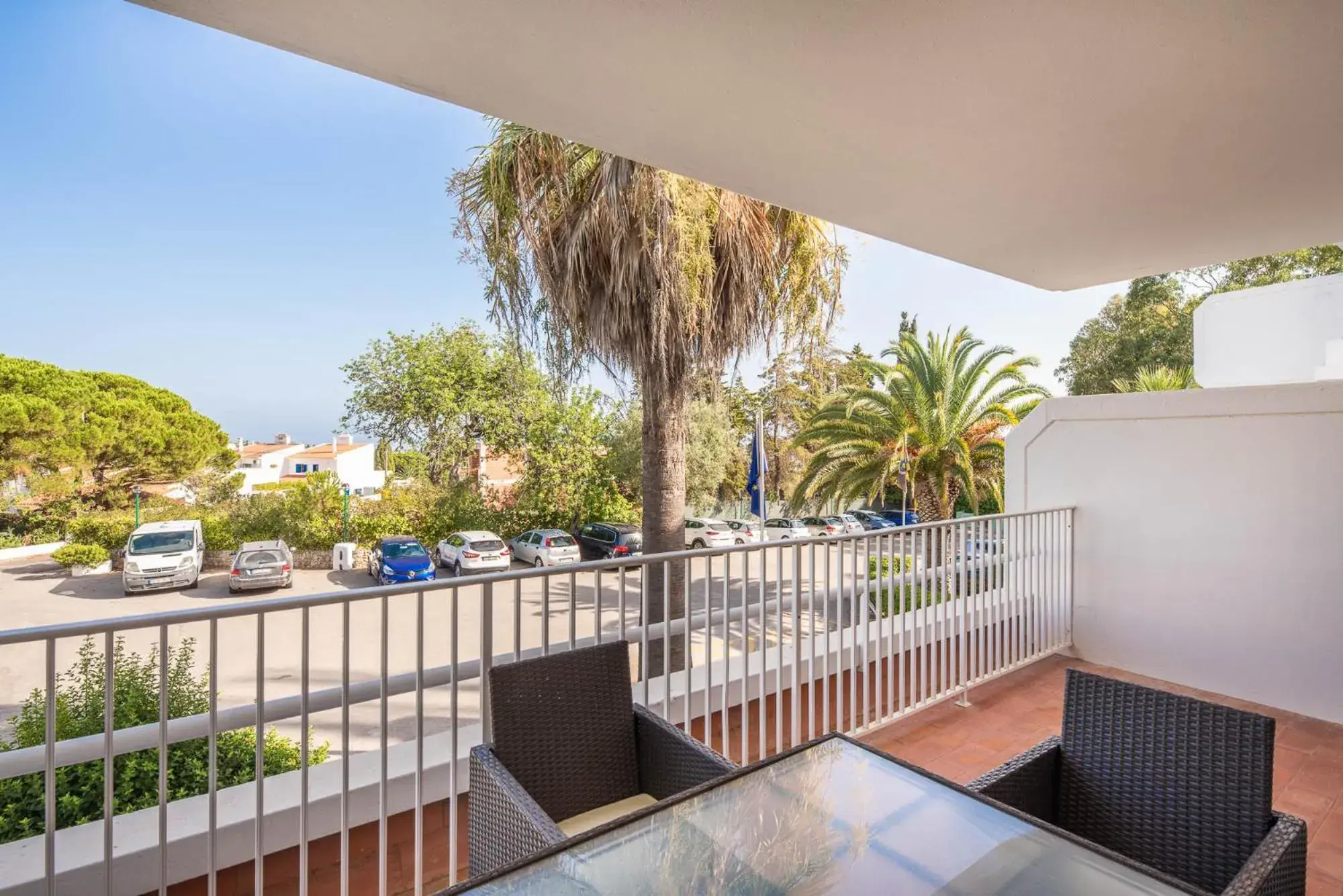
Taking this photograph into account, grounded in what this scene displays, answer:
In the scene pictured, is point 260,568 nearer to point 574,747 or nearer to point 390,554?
point 390,554

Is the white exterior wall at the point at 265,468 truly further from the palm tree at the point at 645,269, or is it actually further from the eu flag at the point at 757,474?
the palm tree at the point at 645,269

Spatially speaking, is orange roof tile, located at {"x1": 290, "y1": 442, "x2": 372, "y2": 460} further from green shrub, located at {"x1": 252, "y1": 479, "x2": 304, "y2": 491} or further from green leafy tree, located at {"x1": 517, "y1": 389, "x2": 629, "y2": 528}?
green leafy tree, located at {"x1": 517, "y1": 389, "x2": 629, "y2": 528}

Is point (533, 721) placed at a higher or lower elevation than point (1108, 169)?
lower

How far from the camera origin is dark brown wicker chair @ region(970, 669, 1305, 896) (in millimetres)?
1302

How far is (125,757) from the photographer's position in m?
3.22

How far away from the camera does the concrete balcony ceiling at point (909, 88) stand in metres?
1.55

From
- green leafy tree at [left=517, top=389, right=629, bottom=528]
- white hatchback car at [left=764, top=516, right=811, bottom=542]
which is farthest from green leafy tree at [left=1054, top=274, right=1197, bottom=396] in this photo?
green leafy tree at [left=517, top=389, right=629, bottom=528]

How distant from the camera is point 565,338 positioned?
199 inches

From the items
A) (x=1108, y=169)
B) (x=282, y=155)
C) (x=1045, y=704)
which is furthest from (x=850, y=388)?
(x=282, y=155)

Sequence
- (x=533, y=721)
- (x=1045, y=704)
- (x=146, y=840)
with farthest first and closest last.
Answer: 1. (x=1045, y=704)
2. (x=146, y=840)
3. (x=533, y=721)

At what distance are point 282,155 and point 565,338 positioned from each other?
38960 mm

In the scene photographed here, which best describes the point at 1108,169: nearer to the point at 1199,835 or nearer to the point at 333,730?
the point at 1199,835

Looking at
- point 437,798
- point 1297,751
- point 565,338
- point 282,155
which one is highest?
point 282,155

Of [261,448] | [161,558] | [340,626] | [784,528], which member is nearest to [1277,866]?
[340,626]
